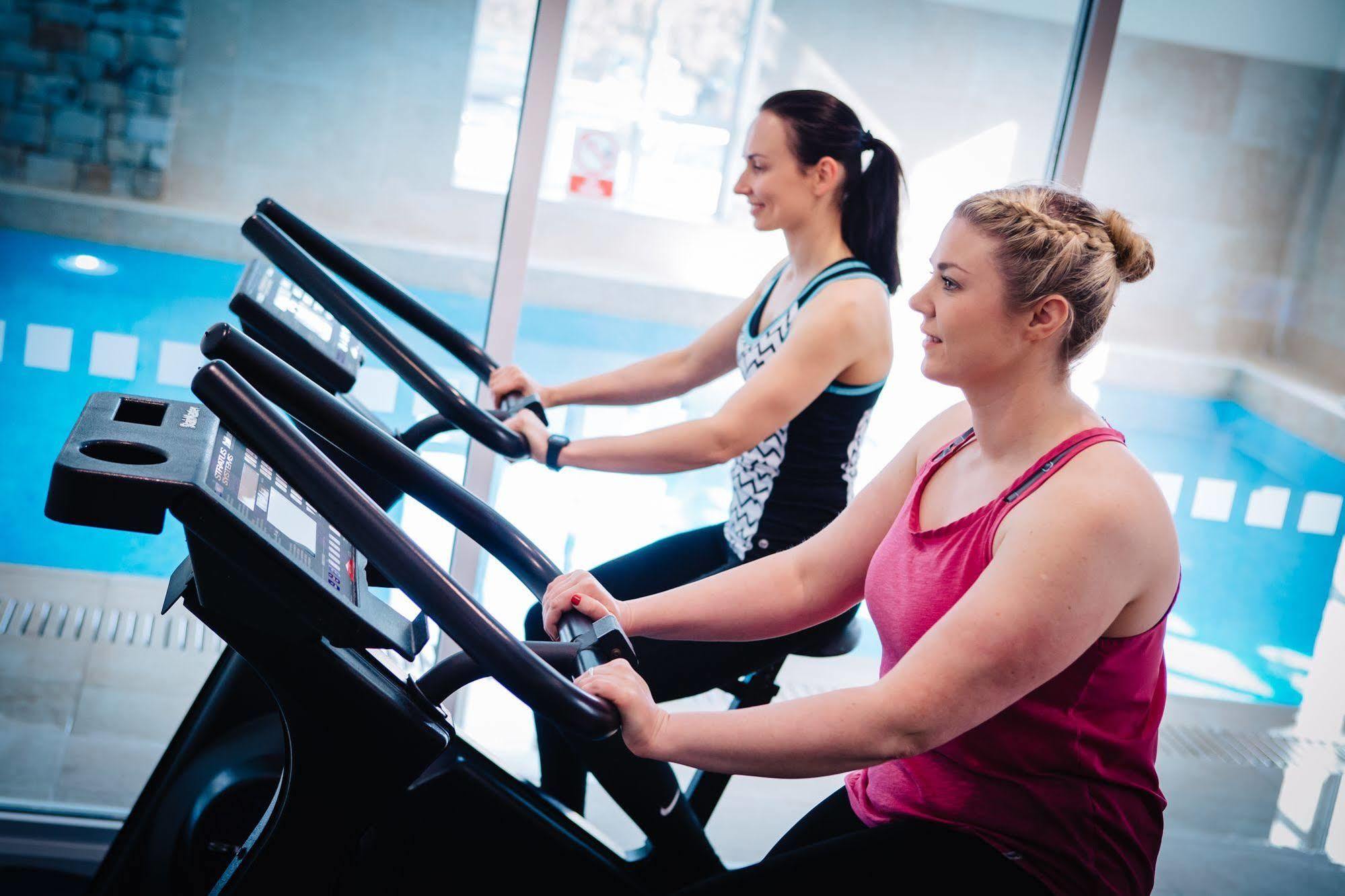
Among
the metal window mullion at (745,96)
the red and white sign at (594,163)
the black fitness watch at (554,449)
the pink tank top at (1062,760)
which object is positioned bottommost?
the pink tank top at (1062,760)

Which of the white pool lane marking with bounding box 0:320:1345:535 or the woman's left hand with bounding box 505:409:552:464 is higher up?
the woman's left hand with bounding box 505:409:552:464

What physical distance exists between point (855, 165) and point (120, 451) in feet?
4.68

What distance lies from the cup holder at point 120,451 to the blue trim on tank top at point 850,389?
123cm

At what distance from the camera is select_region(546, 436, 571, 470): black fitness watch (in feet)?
6.18

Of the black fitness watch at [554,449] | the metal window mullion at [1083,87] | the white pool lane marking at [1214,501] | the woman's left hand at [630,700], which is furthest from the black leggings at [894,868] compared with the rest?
the white pool lane marking at [1214,501]

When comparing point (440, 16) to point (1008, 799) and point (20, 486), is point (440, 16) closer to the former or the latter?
point (20, 486)

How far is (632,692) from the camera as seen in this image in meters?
1.20

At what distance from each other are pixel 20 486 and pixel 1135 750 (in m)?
2.68

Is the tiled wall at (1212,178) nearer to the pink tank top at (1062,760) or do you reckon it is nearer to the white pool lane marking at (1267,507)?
the white pool lane marking at (1267,507)

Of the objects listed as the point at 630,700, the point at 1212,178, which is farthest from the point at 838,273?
the point at 1212,178

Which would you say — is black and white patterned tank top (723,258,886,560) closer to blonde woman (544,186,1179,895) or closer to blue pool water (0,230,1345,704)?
blonde woman (544,186,1179,895)

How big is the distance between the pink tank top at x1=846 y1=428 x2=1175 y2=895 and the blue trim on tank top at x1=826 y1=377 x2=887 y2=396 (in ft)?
2.12

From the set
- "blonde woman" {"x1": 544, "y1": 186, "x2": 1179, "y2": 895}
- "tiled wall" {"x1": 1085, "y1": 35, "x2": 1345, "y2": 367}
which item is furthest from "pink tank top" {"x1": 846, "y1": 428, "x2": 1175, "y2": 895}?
"tiled wall" {"x1": 1085, "y1": 35, "x2": 1345, "y2": 367}

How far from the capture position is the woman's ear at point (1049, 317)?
55.4 inches
